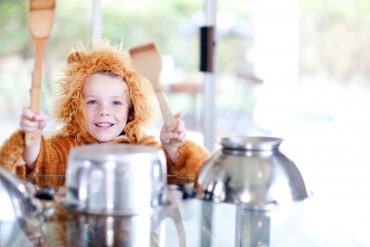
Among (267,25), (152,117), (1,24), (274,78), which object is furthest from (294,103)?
(152,117)

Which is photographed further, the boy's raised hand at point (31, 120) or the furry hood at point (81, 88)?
the furry hood at point (81, 88)

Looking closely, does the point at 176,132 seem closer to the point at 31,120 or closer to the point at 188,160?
the point at 188,160

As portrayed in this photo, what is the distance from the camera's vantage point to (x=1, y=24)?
3.75 m

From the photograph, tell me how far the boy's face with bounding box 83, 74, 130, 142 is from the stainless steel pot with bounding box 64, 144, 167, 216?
61cm

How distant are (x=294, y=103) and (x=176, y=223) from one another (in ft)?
10.1

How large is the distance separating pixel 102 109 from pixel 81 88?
7 cm

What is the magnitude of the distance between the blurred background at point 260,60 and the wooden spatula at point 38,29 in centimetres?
261

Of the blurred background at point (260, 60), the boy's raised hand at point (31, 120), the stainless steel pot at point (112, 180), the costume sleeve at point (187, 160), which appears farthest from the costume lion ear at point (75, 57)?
the blurred background at point (260, 60)

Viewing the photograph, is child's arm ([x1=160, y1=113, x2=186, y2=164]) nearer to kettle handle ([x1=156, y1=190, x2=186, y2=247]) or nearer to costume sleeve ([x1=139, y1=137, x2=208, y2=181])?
costume sleeve ([x1=139, y1=137, x2=208, y2=181])

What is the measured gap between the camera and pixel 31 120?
0.84m

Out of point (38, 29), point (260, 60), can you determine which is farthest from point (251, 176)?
point (260, 60)

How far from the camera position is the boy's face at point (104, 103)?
1.28 meters

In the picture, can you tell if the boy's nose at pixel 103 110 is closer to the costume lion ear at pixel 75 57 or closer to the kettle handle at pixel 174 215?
the costume lion ear at pixel 75 57

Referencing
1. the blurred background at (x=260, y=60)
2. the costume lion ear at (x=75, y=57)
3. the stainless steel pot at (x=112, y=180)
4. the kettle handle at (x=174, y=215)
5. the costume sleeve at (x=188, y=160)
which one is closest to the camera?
the stainless steel pot at (x=112, y=180)
